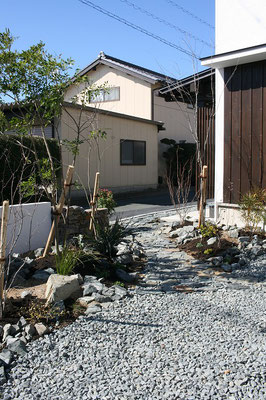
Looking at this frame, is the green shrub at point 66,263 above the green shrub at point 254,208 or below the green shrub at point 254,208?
below

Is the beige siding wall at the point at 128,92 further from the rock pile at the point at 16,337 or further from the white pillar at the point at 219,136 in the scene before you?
the rock pile at the point at 16,337

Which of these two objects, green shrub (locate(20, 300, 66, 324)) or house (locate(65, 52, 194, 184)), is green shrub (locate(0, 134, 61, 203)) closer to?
green shrub (locate(20, 300, 66, 324))

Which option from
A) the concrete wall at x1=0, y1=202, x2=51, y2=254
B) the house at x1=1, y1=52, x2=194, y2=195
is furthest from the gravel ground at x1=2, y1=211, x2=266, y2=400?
the house at x1=1, y1=52, x2=194, y2=195

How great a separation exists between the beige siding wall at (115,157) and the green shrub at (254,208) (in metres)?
6.50

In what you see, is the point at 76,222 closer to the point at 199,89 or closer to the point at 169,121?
the point at 199,89

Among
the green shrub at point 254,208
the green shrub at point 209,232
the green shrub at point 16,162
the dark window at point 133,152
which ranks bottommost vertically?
the green shrub at point 209,232

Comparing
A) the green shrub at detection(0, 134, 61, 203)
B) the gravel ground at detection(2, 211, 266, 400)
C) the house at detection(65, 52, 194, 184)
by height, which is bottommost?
the gravel ground at detection(2, 211, 266, 400)

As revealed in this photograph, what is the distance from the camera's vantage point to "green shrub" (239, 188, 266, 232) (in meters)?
6.50

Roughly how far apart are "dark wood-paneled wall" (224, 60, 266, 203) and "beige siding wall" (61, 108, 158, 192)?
584 cm

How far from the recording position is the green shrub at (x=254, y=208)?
21.3 ft

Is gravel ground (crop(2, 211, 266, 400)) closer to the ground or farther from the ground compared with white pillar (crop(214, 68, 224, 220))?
closer to the ground

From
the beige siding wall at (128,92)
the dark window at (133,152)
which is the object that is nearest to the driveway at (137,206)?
the dark window at (133,152)

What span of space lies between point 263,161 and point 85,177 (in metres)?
7.42

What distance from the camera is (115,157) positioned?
14.9 metres
